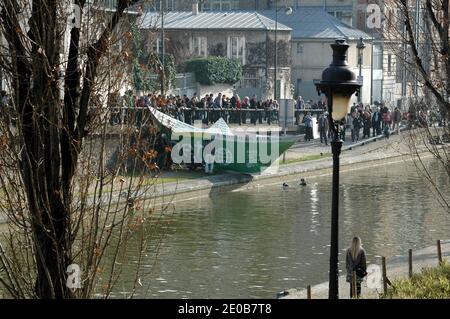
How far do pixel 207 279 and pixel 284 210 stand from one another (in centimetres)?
1173

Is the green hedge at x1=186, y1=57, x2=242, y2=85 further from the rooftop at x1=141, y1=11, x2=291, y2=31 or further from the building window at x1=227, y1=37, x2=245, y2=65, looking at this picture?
the rooftop at x1=141, y1=11, x2=291, y2=31

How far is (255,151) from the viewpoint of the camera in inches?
1724

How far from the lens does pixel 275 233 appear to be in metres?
32.1

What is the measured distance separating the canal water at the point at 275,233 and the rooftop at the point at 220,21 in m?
30.3

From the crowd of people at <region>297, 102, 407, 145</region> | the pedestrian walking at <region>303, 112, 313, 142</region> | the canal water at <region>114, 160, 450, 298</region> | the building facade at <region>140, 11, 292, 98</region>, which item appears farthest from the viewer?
the building facade at <region>140, 11, 292, 98</region>

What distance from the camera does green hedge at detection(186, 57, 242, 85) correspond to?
70312mm

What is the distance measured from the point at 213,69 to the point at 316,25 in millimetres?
12681

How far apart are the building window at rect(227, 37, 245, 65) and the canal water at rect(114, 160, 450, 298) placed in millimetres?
29441

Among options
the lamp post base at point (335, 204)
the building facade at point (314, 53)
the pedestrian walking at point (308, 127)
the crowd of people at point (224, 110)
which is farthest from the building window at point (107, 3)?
the building facade at point (314, 53)

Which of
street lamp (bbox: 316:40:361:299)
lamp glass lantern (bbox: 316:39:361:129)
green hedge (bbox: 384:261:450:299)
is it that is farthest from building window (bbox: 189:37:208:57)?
lamp glass lantern (bbox: 316:39:361:129)

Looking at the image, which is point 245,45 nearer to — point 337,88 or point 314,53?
point 314,53

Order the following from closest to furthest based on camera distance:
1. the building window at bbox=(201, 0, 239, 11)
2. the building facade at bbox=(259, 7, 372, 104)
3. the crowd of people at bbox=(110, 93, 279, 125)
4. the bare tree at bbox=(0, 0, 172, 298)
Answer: the bare tree at bbox=(0, 0, 172, 298) < the crowd of people at bbox=(110, 93, 279, 125) < the building facade at bbox=(259, 7, 372, 104) < the building window at bbox=(201, 0, 239, 11)

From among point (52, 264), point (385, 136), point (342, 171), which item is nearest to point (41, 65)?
point (52, 264)

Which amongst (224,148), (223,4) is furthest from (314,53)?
(224,148)
